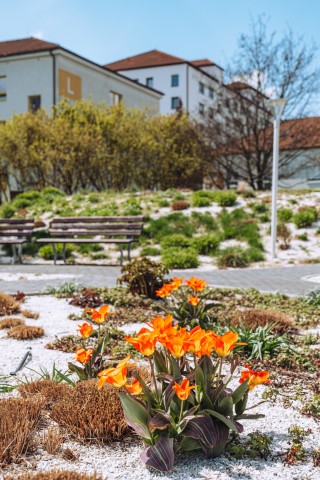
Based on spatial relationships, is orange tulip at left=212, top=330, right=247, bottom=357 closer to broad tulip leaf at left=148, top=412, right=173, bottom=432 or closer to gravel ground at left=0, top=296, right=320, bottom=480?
broad tulip leaf at left=148, top=412, right=173, bottom=432

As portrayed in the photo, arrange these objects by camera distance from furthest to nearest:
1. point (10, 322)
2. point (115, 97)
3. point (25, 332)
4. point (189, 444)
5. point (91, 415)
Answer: point (115, 97) < point (10, 322) < point (25, 332) < point (91, 415) < point (189, 444)

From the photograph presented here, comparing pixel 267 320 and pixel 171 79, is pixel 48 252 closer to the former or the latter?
pixel 267 320

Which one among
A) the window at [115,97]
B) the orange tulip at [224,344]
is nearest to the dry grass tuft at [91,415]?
the orange tulip at [224,344]

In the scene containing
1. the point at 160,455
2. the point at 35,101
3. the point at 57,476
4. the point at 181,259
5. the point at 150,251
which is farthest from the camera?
the point at 35,101

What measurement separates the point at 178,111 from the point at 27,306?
21.7 metres

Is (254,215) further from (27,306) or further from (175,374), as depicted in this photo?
(175,374)

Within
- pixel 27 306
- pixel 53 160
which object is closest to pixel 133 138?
pixel 53 160

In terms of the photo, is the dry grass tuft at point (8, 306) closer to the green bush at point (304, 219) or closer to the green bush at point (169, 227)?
the green bush at point (169, 227)

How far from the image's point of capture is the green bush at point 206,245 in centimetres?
1350

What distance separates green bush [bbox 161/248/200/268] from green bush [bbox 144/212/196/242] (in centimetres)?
218

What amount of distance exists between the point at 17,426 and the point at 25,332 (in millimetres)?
2511

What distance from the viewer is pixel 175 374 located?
2898mm

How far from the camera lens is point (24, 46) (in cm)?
3478

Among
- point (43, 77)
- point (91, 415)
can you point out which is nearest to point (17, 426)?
point (91, 415)
